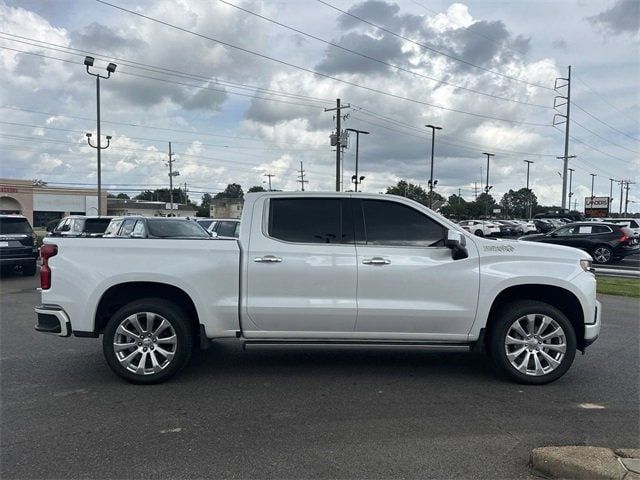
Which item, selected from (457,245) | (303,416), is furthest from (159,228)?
(303,416)

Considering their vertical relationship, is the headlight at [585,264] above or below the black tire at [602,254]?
above

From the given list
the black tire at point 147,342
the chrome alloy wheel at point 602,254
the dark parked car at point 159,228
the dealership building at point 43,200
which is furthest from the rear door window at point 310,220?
the dealership building at point 43,200

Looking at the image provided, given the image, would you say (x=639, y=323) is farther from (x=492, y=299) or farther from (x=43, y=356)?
(x=43, y=356)

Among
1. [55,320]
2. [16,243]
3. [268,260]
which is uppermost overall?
[268,260]

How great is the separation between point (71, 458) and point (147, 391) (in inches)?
53.1

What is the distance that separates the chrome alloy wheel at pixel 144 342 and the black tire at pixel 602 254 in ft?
61.3

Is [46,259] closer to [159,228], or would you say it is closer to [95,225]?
[159,228]

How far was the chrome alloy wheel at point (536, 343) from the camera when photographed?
5125 mm

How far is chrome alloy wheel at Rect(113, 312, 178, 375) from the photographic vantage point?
506 centimetres

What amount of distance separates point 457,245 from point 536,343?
4.12 ft

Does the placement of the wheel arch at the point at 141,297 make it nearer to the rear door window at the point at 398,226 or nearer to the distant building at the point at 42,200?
the rear door window at the point at 398,226

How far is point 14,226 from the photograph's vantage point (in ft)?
46.1

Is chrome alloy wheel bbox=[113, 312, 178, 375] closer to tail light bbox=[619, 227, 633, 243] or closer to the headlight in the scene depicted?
the headlight

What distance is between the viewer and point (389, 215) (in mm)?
5352
